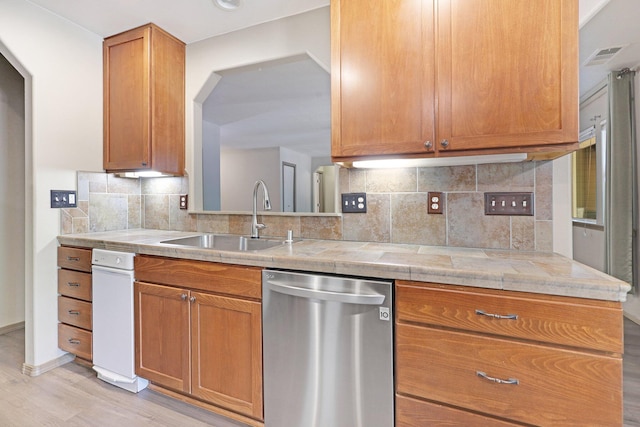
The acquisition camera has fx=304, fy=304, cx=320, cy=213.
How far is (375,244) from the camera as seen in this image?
1.83m

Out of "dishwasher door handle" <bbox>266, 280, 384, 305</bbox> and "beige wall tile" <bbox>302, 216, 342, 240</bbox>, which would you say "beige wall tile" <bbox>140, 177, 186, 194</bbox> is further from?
"dishwasher door handle" <bbox>266, 280, 384, 305</bbox>

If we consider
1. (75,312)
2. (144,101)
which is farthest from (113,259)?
(144,101)

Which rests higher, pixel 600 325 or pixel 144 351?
pixel 600 325

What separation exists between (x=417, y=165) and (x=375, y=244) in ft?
1.71

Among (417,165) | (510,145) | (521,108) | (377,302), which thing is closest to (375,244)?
(417,165)

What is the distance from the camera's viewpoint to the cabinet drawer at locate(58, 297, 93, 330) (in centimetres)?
205

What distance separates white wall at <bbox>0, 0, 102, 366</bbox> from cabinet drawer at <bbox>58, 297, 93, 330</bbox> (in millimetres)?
71

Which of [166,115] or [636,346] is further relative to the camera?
[636,346]

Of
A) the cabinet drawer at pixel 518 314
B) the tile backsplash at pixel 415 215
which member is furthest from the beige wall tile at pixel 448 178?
the cabinet drawer at pixel 518 314

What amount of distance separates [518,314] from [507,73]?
99 cm

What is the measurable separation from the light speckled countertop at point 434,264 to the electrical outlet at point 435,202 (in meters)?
0.21

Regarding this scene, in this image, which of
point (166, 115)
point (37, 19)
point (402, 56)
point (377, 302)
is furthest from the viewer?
point (166, 115)

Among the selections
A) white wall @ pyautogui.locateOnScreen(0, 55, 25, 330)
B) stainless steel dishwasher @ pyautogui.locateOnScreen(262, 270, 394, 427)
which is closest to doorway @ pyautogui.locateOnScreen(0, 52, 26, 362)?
white wall @ pyautogui.locateOnScreen(0, 55, 25, 330)

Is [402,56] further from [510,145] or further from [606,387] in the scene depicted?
[606,387]
